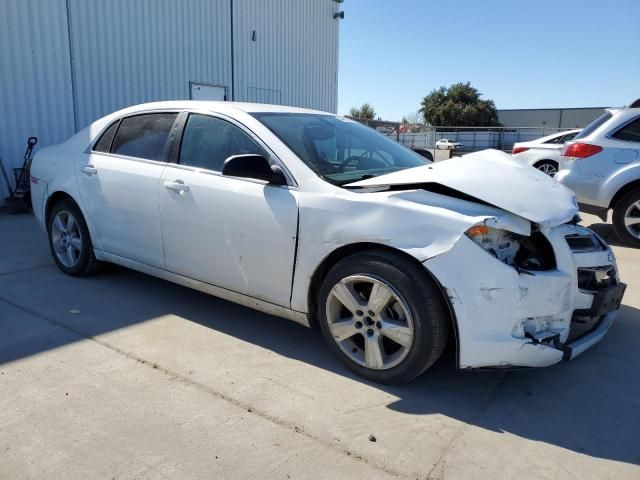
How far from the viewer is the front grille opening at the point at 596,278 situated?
A: 304cm

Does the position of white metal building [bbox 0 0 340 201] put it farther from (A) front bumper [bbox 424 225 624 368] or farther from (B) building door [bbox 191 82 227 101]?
(A) front bumper [bbox 424 225 624 368]

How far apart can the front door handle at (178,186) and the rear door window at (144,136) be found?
32 centimetres

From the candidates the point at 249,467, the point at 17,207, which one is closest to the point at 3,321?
the point at 249,467

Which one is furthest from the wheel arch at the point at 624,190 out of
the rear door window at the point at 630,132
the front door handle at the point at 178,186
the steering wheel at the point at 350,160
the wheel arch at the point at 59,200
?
the wheel arch at the point at 59,200

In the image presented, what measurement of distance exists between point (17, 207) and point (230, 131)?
6.48 m

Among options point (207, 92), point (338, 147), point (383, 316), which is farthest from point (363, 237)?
point (207, 92)

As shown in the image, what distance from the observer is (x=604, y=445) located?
8.19 feet

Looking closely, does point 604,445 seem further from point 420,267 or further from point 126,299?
point 126,299

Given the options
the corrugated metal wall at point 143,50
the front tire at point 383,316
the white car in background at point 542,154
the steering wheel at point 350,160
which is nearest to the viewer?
the front tire at point 383,316

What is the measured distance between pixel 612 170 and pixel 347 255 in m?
5.05

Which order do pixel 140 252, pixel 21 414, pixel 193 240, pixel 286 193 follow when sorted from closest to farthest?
pixel 21 414 → pixel 286 193 → pixel 193 240 → pixel 140 252

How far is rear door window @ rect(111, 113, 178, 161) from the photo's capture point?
404 cm

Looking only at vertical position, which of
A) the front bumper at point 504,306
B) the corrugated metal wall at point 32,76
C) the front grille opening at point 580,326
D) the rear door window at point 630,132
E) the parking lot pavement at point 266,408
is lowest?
the parking lot pavement at point 266,408

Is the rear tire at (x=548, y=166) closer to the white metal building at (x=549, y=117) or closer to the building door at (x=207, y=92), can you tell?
the building door at (x=207, y=92)
